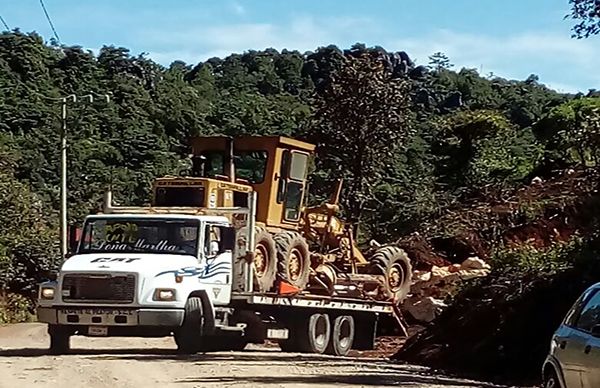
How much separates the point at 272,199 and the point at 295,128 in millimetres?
30556

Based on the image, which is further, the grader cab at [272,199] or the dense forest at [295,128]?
the dense forest at [295,128]

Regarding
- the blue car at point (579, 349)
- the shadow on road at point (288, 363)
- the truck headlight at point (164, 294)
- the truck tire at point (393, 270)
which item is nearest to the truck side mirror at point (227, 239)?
the truck headlight at point (164, 294)

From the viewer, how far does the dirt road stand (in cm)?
1628

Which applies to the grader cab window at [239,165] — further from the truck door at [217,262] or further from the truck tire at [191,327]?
the truck tire at [191,327]

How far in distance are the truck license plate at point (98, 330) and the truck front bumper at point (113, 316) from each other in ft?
0.29

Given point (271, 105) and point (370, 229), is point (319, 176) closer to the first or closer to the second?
point (370, 229)

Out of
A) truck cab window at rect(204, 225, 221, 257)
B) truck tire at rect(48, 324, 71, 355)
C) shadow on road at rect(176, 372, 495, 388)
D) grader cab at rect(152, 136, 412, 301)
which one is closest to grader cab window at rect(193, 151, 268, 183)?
grader cab at rect(152, 136, 412, 301)

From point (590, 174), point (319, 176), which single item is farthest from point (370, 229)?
point (590, 174)

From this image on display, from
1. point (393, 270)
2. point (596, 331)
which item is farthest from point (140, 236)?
point (596, 331)

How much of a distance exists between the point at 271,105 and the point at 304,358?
43544mm

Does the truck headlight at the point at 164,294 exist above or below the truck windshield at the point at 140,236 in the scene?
below

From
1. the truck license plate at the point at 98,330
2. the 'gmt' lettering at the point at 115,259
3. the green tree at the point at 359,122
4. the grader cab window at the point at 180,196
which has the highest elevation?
the green tree at the point at 359,122

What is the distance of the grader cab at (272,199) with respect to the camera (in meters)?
23.5

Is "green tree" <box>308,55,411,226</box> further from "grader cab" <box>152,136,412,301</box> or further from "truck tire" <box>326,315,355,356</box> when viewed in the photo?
"truck tire" <box>326,315,355,356</box>
